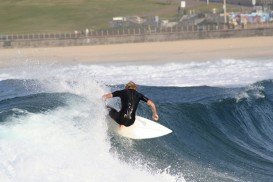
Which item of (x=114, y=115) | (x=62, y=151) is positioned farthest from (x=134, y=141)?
(x=62, y=151)

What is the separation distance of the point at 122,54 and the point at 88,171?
4922cm

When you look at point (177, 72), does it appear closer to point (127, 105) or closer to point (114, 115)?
point (114, 115)

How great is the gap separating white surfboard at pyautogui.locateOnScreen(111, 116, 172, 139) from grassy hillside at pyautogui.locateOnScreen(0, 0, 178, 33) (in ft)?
231

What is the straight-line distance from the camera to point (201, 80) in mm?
39719

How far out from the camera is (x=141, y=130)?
A: 17219 mm

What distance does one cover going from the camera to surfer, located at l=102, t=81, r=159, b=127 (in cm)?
1620

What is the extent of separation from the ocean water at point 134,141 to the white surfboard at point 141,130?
0.57ft

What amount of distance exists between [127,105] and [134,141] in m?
1.20

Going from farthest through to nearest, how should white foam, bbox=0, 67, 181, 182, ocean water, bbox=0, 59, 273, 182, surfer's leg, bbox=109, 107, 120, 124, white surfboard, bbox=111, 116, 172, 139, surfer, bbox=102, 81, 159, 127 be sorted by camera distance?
white surfboard, bbox=111, 116, 172, 139, surfer's leg, bbox=109, 107, 120, 124, surfer, bbox=102, 81, 159, 127, ocean water, bbox=0, 59, 273, 182, white foam, bbox=0, 67, 181, 182

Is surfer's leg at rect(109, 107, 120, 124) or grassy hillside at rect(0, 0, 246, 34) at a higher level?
surfer's leg at rect(109, 107, 120, 124)

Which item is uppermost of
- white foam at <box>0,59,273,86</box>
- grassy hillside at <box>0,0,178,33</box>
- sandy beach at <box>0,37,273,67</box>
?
grassy hillside at <box>0,0,178,33</box>

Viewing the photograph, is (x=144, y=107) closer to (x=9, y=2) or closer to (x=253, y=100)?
(x=253, y=100)

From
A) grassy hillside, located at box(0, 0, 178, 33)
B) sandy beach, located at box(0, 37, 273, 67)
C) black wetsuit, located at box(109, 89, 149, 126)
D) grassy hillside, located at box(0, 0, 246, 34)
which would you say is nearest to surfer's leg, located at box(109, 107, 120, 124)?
black wetsuit, located at box(109, 89, 149, 126)

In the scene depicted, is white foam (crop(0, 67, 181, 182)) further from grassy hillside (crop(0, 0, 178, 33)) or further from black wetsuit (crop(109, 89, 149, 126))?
grassy hillside (crop(0, 0, 178, 33))
